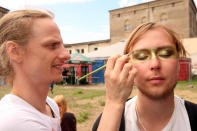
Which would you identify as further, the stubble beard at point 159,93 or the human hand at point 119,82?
the stubble beard at point 159,93

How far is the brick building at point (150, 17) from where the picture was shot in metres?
28.1

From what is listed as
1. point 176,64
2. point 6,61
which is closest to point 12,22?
point 6,61

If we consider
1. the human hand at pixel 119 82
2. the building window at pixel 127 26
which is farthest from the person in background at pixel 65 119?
the building window at pixel 127 26

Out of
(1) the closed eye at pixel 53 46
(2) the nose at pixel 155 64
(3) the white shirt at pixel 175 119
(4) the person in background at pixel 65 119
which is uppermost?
(1) the closed eye at pixel 53 46

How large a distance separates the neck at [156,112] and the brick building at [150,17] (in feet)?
93.2

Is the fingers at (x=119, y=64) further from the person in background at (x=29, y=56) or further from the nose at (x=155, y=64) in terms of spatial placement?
the person in background at (x=29, y=56)

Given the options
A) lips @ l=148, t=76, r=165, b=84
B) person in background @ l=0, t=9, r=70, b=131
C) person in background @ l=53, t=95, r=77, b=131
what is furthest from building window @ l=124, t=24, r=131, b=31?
person in background @ l=0, t=9, r=70, b=131

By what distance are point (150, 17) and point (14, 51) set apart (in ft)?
108

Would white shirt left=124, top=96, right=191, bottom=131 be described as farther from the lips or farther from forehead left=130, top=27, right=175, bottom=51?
forehead left=130, top=27, right=175, bottom=51

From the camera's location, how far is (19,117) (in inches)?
40.7

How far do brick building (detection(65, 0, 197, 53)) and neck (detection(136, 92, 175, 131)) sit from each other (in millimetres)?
28393

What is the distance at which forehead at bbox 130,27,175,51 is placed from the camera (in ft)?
4.55

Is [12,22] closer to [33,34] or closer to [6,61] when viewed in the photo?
[33,34]

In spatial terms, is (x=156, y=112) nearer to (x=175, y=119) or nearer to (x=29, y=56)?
(x=175, y=119)
